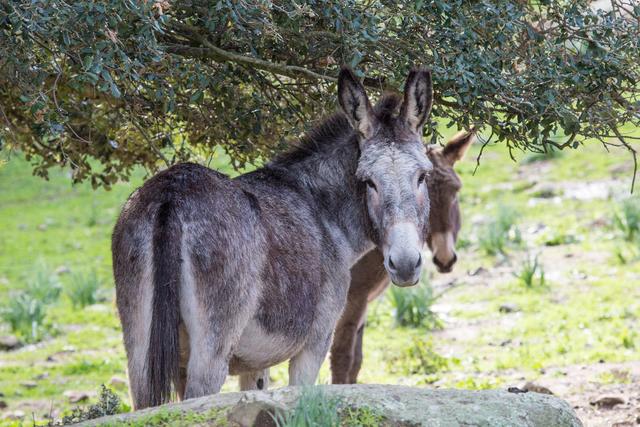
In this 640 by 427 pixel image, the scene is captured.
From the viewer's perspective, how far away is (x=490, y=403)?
4.07 metres

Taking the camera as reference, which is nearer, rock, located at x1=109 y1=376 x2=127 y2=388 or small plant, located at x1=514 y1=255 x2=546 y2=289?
rock, located at x1=109 y1=376 x2=127 y2=388

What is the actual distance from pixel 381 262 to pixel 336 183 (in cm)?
185

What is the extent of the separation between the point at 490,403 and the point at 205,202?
164 centimetres

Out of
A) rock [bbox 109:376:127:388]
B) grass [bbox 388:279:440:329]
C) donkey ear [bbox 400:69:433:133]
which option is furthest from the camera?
grass [bbox 388:279:440:329]

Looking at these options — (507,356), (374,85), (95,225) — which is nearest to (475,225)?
(507,356)

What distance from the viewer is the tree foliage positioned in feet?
14.9

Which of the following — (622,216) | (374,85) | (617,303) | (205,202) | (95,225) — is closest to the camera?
(205,202)

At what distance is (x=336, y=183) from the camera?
5.70 meters

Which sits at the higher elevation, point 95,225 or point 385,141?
point 95,225

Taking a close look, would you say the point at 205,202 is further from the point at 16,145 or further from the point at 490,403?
the point at 16,145

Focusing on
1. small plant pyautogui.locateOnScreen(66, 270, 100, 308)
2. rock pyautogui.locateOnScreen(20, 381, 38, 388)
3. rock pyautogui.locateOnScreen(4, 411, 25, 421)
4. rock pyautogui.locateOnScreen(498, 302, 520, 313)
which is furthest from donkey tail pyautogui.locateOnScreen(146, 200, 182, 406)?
small plant pyautogui.locateOnScreen(66, 270, 100, 308)

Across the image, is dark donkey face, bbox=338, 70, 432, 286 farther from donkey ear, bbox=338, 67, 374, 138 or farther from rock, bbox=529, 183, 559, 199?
rock, bbox=529, 183, 559, 199

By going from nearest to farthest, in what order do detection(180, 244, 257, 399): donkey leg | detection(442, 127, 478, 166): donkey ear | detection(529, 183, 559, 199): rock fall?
1. detection(180, 244, 257, 399): donkey leg
2. detection(442, 127, 478, 166): donkey ear
3. detection(529, 183, 559, 199): rock

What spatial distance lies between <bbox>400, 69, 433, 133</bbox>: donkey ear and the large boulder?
1.77m
